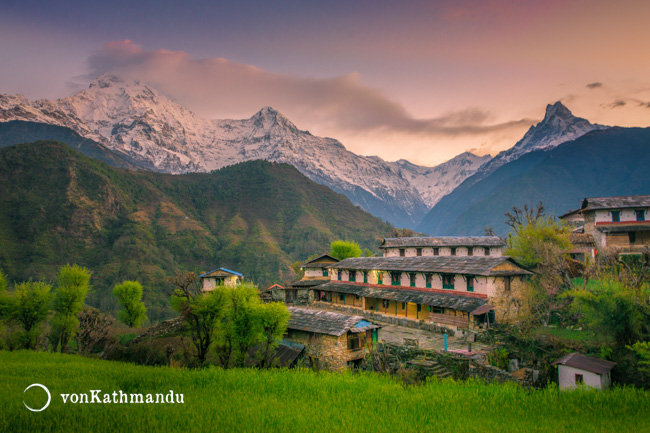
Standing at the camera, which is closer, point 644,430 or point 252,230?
point 644,430

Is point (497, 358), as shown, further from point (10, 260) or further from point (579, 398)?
point (10, 260)

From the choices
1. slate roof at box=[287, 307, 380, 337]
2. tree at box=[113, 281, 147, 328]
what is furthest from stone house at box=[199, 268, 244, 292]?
slate roof at box=[287, 307, 380, 337]

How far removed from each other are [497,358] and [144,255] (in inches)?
4491

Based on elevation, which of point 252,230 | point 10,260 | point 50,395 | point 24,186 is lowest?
point 50,395

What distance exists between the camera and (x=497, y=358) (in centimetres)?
2291

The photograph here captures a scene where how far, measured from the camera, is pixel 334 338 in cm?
2662

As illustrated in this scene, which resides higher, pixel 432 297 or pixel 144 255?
pixel 144 255

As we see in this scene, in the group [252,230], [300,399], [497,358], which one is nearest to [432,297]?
[497,358]

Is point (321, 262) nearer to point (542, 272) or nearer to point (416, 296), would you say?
point (416, 296)

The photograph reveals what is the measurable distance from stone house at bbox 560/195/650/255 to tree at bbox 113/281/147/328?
208 feet

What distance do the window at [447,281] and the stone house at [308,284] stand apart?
2239 cm

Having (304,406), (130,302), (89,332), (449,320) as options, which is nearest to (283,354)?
(304,406)

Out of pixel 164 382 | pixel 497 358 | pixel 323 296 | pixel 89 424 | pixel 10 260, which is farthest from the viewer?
pixel 10 260

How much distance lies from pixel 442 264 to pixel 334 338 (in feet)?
58.5
